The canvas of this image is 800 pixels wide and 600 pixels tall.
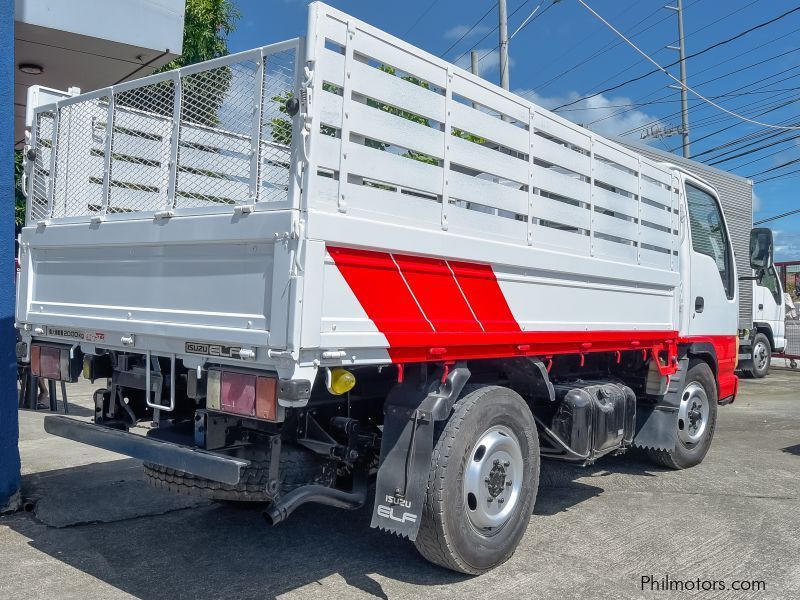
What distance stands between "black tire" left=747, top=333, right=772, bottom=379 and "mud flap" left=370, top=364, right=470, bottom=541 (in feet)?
45.3

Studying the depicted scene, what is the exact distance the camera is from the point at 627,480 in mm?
6219

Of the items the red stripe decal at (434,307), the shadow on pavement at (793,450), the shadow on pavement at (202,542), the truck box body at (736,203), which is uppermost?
the truck box body at (736,203)

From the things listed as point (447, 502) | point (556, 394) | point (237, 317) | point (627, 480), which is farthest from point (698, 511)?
point (237, 317)

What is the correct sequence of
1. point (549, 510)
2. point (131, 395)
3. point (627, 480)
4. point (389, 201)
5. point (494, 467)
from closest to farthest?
1. point (389, 201)
2. point (494, 467)
3. point (131, 395)
4. point (549, 510)
5. point (627, 480)

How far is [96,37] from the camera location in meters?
6.60

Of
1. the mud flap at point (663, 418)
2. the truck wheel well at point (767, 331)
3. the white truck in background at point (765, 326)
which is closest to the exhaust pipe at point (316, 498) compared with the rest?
the mud flap at point (663, 418)

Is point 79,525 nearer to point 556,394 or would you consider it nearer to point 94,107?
point 94,107

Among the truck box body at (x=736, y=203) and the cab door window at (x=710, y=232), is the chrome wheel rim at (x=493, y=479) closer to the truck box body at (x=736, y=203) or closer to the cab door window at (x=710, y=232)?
the cab door window at (x=710, y=232)

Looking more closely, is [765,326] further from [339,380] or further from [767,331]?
[339,380]

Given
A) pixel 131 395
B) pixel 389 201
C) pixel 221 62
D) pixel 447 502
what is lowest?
pixel 447 502

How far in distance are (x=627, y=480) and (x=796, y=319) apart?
13.9 metres

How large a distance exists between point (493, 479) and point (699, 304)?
3.46 metres

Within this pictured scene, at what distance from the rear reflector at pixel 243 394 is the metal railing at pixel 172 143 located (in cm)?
80

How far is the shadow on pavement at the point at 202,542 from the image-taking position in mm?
3836
